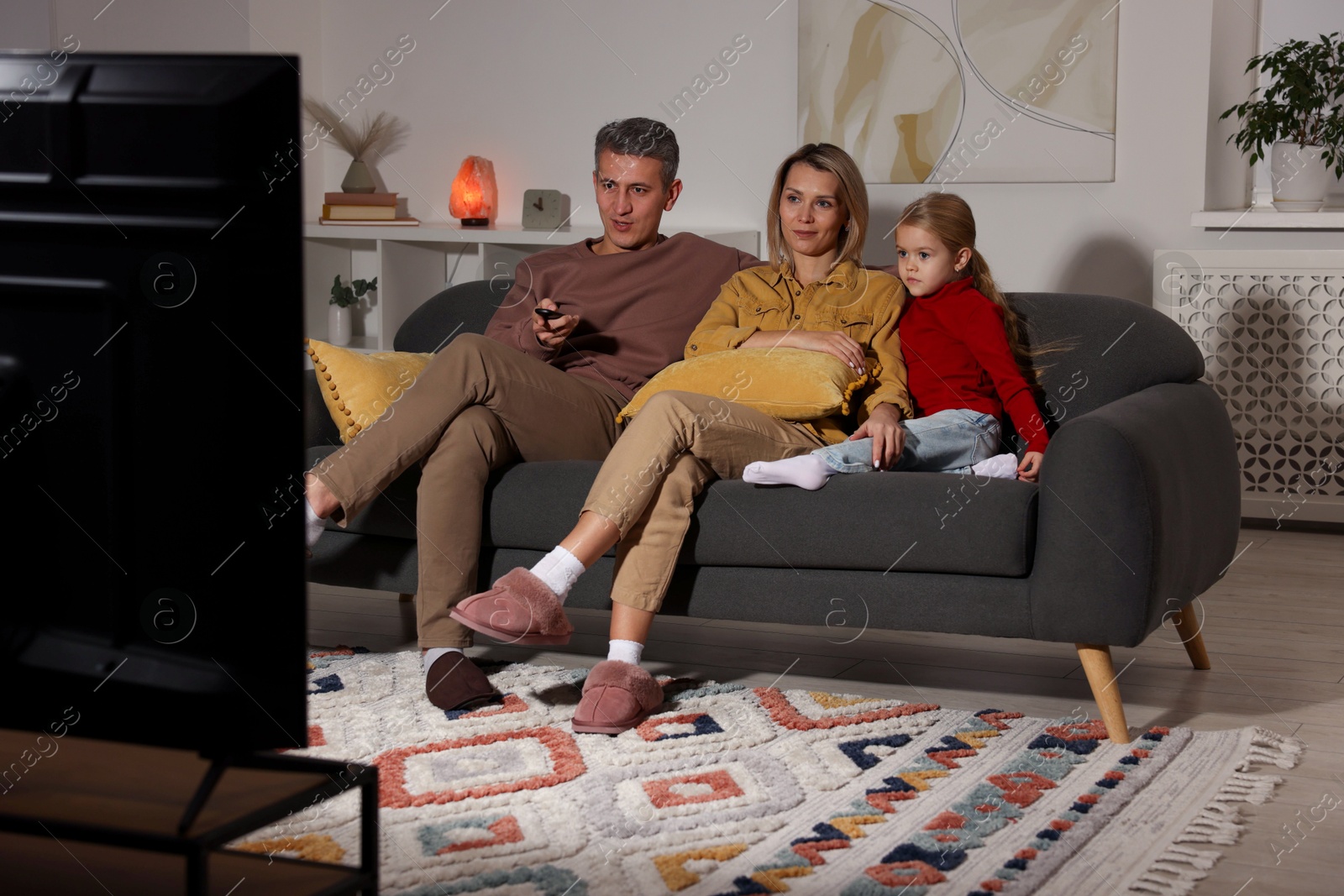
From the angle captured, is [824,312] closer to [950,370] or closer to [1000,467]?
[950,370]

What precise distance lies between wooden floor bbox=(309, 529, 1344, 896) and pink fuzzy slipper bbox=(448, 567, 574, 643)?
422 mm

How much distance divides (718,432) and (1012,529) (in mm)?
493

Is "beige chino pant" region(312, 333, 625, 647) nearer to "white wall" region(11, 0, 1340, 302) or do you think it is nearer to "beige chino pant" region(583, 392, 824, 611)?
"beige chino pant" region(583, 392, 824, 611)

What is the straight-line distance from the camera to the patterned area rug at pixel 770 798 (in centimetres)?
143

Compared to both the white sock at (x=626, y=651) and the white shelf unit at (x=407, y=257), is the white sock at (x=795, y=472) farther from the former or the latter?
the white shelf unit at (x=407, y=257)

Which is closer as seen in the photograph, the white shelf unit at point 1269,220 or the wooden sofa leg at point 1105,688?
the wooden sofa leg at point 1105,688

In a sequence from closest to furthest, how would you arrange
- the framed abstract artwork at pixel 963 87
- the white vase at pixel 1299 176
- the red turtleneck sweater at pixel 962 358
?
the red turtleneck sweater at pixel 962 358, the white vase at pixel 1299 176, the framed abstract artwork at pixel 963 87

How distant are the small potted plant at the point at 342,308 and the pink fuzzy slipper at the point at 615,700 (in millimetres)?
2840

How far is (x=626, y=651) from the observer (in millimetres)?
2027

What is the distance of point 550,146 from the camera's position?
14.2ft

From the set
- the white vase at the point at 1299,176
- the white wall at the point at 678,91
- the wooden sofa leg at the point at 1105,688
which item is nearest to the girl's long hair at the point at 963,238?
the wooden sofa leg at the point at 1105,688

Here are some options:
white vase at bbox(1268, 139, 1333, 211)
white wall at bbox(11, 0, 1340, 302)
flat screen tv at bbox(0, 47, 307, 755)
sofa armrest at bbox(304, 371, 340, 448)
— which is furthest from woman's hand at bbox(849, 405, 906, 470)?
white vase at bbox(1268, 139, 1333, 211)

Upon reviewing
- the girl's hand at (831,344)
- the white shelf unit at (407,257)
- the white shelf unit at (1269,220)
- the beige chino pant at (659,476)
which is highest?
the white shelf unit at (1269,220)

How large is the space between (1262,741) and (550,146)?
3.13m
